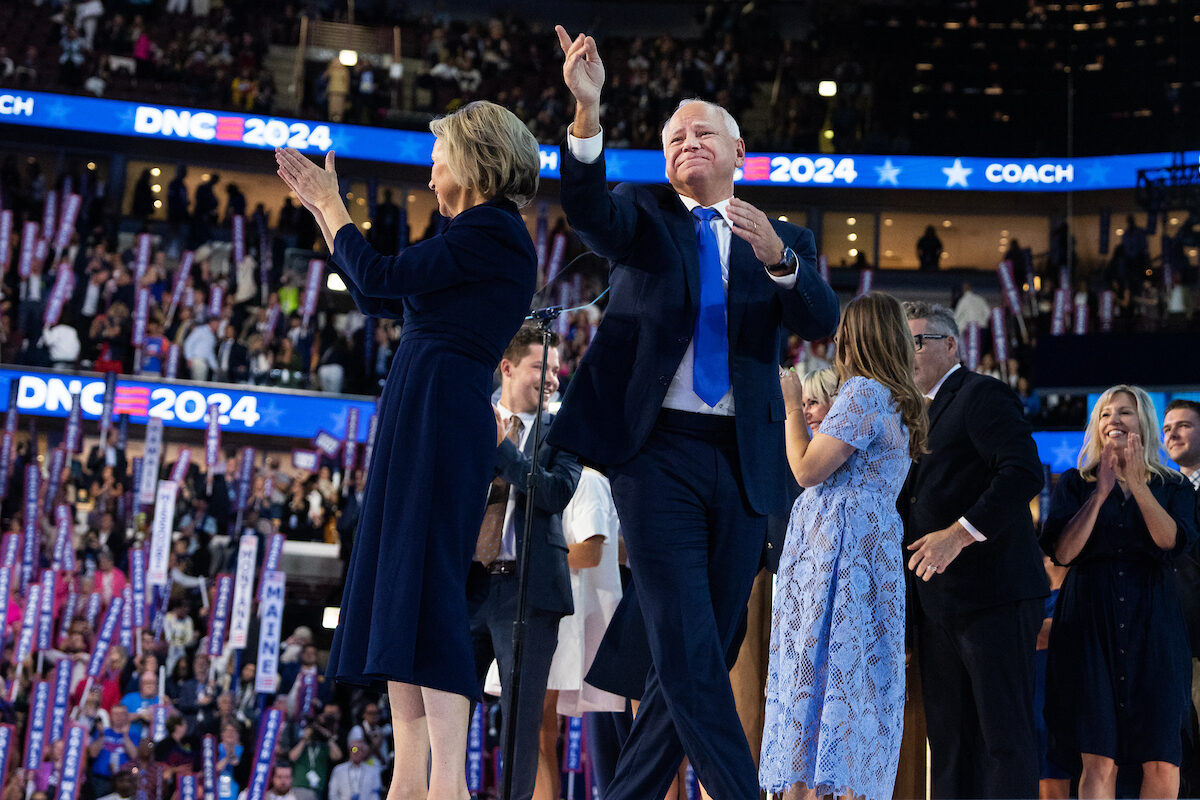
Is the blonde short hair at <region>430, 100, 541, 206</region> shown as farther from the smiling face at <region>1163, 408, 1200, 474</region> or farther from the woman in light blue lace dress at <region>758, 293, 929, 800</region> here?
the smiling face at <region>1163, 408, 1200, 474</region>

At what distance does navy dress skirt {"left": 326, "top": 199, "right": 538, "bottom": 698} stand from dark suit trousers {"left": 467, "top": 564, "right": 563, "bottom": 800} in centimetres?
105

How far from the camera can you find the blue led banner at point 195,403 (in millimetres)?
12539

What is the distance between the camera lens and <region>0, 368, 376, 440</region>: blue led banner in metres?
12.5

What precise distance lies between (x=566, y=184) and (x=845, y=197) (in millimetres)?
15220

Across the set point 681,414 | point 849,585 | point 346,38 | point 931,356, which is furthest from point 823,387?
point 346,38

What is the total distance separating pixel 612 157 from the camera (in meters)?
15.1

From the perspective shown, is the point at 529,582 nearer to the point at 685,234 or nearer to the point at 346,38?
the point at 685,234

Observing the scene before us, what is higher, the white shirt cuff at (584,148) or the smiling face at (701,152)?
the smiling face at (701,152)

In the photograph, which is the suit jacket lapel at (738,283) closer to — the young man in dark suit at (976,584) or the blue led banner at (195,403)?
the young man in dark suit at (976,584)

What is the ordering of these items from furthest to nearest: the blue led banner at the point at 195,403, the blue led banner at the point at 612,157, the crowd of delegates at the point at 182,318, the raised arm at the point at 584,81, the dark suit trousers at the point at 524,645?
the blue led banner at the point at 612,157, the blue led banner at the point at 195,403, the crowd of delegates at the point at 182,318, the dark suit trousers at the point at 524,645, the raised arm at the point at 584,81

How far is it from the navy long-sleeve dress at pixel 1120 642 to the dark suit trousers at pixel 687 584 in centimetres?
157

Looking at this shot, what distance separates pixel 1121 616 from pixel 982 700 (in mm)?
622

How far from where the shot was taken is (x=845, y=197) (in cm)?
1688

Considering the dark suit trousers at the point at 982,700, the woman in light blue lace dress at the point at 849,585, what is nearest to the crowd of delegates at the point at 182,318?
the dark suit trousers at the point at 982,700
